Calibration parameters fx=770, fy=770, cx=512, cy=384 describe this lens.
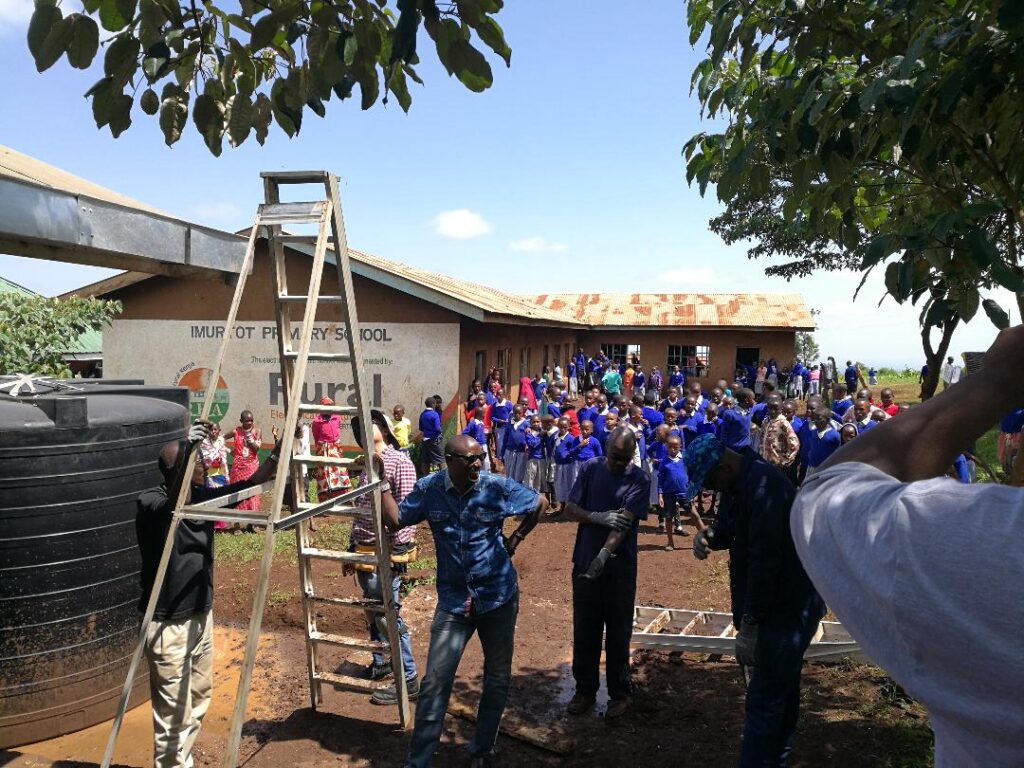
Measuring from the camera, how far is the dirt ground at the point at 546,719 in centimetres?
454

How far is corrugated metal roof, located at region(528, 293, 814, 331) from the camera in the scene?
1005 inches

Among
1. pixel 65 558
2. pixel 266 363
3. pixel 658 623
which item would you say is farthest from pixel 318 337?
pixel 65 558

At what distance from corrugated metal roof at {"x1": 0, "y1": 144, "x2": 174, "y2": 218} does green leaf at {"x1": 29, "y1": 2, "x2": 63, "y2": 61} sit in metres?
0.66

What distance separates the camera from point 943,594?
0.91 m

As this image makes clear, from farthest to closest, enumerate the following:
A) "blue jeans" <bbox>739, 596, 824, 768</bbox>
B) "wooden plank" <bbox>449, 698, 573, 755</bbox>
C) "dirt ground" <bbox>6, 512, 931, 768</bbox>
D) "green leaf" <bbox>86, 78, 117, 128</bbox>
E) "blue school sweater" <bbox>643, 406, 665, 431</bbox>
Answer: "blue school sweater" <bbox>643, 406, 665, 431</bbox> < "wooden plank" <bbox>449, 698, 573, 755</bbox> < "dirt ground" <bbox>6, 512, 931, 768</bbox> < "blue jeans" <bbox>739, 596, 824, 768</bbox> < "green leaf" <bbox>86, 78, 117, 128</bbox>

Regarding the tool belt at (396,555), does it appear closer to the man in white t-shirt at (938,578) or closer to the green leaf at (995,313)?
A: the green leaf at (995,313)

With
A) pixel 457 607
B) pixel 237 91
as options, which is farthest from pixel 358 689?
pixel 237 91

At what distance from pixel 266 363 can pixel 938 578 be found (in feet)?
49.3

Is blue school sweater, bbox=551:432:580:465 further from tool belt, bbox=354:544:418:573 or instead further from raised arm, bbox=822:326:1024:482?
raised arm, bbox=822:326:1024:482

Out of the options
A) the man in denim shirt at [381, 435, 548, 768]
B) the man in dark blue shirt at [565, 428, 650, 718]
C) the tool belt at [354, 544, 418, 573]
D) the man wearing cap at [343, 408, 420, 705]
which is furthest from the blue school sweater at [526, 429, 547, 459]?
the man in denim shirt at [381, 435, 548, 768]

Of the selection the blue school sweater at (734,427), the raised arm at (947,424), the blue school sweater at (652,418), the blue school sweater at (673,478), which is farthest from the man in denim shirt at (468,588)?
the blue school sweater at (652,418)

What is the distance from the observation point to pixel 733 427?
36.1 ft

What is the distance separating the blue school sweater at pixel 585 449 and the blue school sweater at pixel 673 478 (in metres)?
1.11

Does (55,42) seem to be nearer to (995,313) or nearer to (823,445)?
(995,313)
